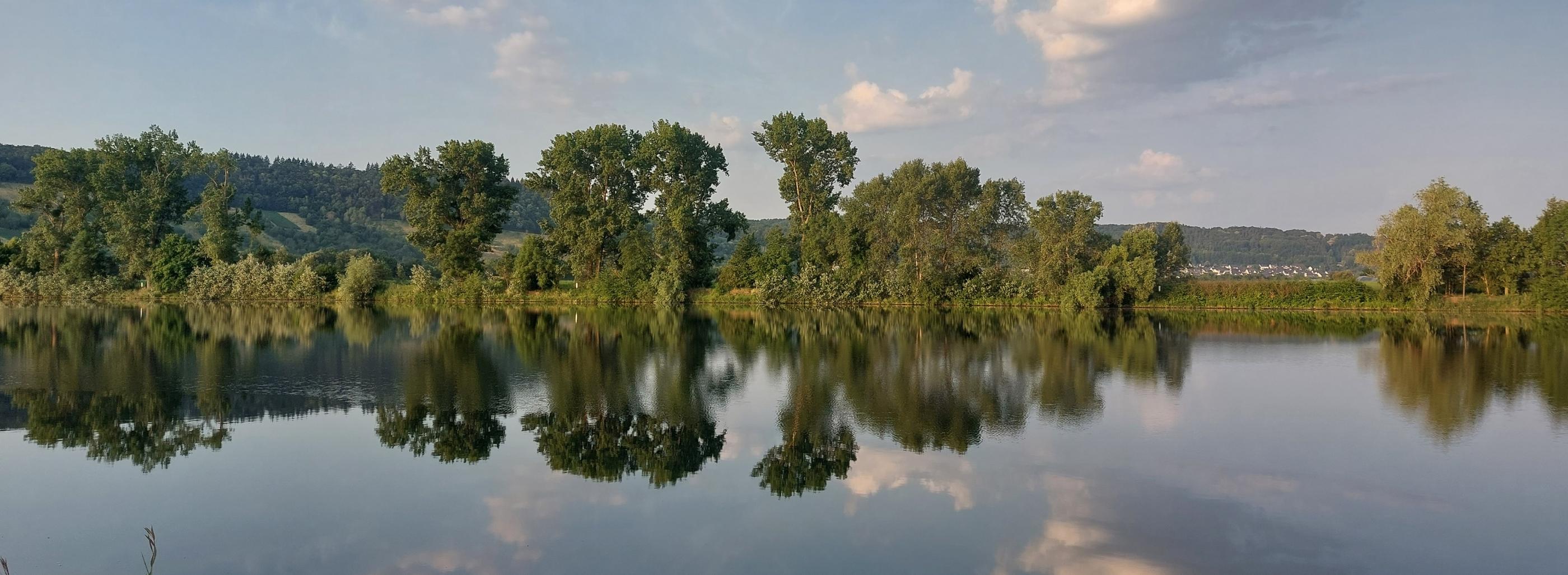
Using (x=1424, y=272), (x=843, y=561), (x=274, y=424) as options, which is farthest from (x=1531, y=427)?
(x=1424, y=272)

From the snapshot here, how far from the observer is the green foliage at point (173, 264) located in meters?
60.7

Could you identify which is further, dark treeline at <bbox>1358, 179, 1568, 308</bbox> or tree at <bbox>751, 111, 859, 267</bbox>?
tree at <bbox>751, 111, 859, 267</bbox>

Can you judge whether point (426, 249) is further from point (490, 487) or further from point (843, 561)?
point (843, 561)

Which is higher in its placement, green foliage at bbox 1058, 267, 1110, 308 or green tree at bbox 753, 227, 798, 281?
green tree at bbox 753, 227, 798, 281

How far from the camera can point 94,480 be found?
38.0 ft

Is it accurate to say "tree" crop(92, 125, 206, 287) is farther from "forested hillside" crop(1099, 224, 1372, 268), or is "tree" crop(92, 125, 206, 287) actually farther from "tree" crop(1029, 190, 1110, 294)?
"forested hillside" crop(1099, 224, 1372, 268)

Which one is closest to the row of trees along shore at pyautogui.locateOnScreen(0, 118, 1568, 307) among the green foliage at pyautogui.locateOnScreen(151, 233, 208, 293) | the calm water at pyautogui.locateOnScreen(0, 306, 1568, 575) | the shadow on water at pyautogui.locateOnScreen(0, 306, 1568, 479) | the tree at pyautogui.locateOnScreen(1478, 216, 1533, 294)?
the green foliage at pyautogui.locateOnScreen(151, 233, 208, 293)

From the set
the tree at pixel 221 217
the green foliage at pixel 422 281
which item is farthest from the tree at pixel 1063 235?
the tree at pixel 221 217

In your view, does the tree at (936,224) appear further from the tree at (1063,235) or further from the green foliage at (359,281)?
the green foliage at (359,281)

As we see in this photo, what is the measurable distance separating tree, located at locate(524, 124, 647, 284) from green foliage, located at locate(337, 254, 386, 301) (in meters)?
12.6

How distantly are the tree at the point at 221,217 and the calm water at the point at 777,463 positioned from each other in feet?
132

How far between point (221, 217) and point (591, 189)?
27068mm

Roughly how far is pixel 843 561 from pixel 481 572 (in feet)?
12.1

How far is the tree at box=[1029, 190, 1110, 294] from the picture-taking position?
180 ft
